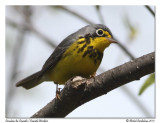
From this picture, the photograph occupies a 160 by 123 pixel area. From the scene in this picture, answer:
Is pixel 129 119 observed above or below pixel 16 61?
below

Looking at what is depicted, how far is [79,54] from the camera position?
5.52 m

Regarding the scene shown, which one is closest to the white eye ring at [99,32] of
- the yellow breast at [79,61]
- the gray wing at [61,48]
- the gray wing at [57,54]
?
the gray wing at [61,48]

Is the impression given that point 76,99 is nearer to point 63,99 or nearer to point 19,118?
point 63,99

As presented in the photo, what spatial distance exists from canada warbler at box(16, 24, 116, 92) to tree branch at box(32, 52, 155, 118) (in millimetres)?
934

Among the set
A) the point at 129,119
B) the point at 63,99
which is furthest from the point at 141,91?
the point at 63,99

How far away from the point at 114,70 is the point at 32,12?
406cm

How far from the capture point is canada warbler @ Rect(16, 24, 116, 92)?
215 inches

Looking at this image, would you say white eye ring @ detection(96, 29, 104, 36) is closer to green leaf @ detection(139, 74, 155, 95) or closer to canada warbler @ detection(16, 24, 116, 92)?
canada warbler @ detection(16, 24, 116, 92)

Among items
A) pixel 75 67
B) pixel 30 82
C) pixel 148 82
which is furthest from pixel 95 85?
pixel 30 82

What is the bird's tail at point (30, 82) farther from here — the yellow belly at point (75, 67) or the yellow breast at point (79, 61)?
the yellow belly at point (75, 67)

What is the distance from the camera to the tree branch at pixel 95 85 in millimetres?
3725

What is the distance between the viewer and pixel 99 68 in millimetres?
5898

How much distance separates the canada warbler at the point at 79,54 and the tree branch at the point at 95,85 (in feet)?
3.07

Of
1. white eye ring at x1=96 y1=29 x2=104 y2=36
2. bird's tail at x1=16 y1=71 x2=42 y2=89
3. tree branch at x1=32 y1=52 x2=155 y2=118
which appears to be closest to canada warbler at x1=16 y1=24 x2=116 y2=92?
white eye ring at x1=96 y1=29 x2=104 y2=36
